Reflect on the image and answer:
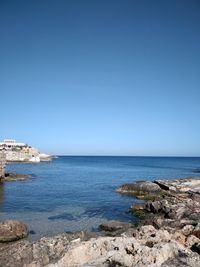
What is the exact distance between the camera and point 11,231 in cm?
2598

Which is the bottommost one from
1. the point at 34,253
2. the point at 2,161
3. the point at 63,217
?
the point at 63,217

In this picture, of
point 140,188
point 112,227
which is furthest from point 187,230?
point 140,188

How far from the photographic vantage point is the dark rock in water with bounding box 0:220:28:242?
2531 centimetres

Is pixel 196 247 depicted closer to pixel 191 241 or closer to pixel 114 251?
pixel 191 241

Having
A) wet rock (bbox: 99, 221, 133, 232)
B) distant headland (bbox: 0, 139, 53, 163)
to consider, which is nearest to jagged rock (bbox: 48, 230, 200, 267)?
wet rock (bbox: 99, 221, 133, 232)

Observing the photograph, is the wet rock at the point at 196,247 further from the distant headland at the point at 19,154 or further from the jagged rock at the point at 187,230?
the distant headland at the point at 19,154

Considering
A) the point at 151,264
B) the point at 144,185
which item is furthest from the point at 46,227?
the point at 144,185

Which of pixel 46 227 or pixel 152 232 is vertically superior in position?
pixel 152 232

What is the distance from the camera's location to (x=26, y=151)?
15825cm

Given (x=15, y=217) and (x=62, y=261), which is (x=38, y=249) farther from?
(x=15, y=217)

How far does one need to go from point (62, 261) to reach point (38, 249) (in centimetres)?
329

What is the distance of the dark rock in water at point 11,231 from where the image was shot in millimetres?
25312

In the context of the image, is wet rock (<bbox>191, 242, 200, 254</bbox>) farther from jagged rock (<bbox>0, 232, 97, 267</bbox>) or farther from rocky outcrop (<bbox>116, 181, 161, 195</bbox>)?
rocky outcrop (<bbox>116, 181, 161, 195</bbox>)

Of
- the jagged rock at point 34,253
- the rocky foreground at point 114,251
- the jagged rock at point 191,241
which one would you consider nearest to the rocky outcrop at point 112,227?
the rocky foreground at point 114,251
